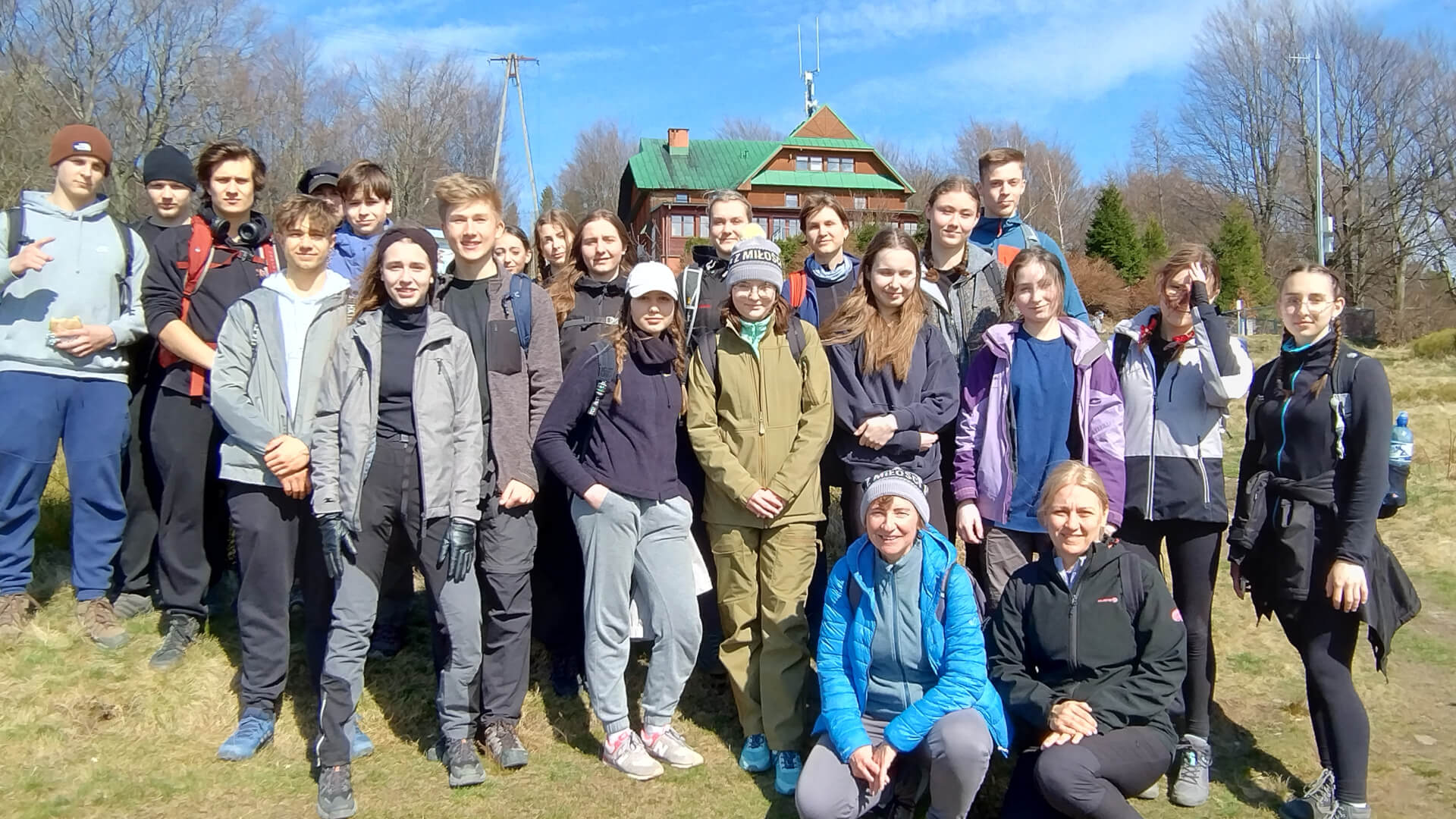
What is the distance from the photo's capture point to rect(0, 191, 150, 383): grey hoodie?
4.43 m

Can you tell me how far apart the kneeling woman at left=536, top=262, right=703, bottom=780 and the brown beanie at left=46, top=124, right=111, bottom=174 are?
101 inches

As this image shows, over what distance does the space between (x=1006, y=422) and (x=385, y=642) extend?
10.9 ft

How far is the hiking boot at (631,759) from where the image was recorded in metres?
4.02

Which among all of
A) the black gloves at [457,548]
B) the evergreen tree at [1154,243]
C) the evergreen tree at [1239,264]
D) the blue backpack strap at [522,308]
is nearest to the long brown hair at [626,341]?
the blue backpack strap at [522,308]

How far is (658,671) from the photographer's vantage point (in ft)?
13.4

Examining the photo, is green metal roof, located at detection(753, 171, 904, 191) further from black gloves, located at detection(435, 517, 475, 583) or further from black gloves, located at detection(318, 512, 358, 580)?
black gloves, located at detection(318, 512, 358, 580)

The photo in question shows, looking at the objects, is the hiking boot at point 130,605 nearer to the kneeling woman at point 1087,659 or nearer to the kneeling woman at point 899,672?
the kneeling woman at point 899,672

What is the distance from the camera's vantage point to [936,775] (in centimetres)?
345

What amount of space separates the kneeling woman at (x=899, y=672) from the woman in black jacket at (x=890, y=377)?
1.00 ft

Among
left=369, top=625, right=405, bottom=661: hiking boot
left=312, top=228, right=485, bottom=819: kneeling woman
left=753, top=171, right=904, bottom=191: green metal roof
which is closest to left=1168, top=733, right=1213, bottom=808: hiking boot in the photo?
left=312, top=228, right=485, bottom=819: kneeling woman

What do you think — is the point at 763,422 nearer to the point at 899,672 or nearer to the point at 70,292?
the point at 899,672

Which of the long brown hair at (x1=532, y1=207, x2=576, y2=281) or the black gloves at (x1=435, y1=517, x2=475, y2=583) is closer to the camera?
the black gloves at (x1=435, y1=517, x2=475, y2=583)

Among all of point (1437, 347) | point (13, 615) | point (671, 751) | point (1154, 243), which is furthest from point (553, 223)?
point (1154, 243)

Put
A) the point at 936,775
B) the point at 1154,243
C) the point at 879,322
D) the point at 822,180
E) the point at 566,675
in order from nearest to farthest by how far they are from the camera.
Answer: the point at 936,775, the point at 879,322, the point at 566,675, the point at 1154,243, the point at 822,180
